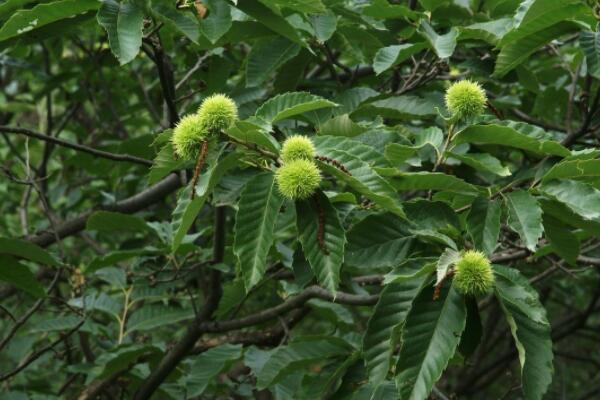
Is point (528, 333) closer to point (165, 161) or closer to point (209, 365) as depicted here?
point (165, 161)

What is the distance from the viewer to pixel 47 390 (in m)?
3.23

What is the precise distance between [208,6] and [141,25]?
0.16 m

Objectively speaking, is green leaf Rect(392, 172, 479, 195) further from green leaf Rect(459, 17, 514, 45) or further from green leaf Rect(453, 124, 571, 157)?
green leaf Rect(459, 17, 514, 45)

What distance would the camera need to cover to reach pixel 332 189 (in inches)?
89.6

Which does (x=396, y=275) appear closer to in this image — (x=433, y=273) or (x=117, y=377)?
(x=433, y=273)

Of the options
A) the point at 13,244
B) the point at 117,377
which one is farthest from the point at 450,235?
the point at 117,377

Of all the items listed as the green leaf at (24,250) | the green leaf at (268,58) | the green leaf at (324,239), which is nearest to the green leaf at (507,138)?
the green leaf at (324,239)

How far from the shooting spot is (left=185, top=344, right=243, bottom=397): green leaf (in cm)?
225

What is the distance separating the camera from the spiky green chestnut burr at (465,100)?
1.50 meters

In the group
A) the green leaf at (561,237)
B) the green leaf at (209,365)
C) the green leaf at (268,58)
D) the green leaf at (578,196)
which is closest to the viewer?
the green leaf at (578,196)

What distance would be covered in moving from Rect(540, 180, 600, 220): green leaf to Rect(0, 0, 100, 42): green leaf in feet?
3.06

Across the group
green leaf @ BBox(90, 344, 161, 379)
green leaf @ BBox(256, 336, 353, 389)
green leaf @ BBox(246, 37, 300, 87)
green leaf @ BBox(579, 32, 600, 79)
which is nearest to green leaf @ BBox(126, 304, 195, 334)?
green leaf @ BBox(90, 344, 161, 379)

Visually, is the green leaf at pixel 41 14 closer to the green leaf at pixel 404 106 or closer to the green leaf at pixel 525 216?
the green leaf at pixel 404 106

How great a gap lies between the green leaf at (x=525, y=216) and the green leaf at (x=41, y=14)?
877mm
